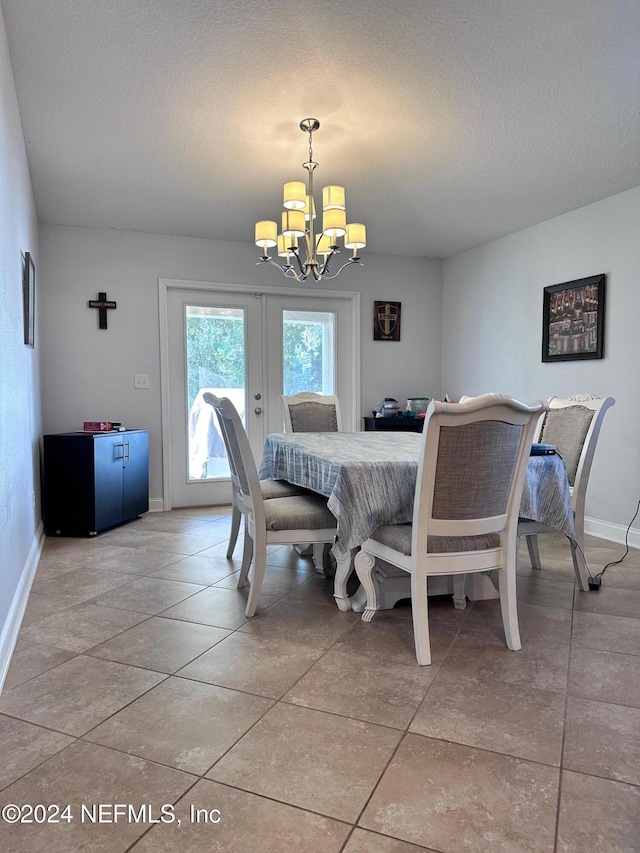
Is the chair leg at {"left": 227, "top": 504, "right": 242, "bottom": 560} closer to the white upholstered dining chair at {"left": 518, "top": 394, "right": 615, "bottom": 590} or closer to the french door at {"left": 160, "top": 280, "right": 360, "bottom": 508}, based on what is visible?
the white upholstered dining chair at {"left": 518, "top": 394, "right": 615, "bottom": 590}

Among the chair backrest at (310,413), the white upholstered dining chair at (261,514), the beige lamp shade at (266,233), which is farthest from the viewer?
the chair backrest at (310,413)

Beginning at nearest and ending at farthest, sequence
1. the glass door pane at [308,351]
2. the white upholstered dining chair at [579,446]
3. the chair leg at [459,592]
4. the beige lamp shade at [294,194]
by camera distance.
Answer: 1. the chair leg at [459,592]
2. the white upholstered dining chair at [579,446]
3. the beige lamp shade at [294,194]
4. the glass door pane at [308,351]

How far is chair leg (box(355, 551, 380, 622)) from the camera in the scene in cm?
232

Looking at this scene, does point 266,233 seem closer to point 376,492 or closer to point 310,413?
point 310,413

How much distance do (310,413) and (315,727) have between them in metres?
2.60

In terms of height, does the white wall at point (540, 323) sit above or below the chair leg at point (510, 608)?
above

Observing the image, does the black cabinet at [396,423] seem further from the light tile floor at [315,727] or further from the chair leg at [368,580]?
the chair leg at [368,580]

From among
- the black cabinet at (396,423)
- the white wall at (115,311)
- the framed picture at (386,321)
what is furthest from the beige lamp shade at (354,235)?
the framed picture at (386,321)

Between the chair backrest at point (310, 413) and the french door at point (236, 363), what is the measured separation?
3.72ft

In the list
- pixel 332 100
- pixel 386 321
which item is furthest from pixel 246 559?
pixel 386 321

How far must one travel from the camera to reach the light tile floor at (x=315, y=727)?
121 centimetres

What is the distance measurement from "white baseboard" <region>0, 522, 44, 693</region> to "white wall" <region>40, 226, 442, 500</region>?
4.91ft

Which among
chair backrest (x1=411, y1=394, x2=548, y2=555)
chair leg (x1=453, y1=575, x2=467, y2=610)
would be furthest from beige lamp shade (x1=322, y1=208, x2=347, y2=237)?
chair leg (x1=453, y1=575, x2=467, y2=610)

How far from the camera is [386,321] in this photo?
5395 millimetres
